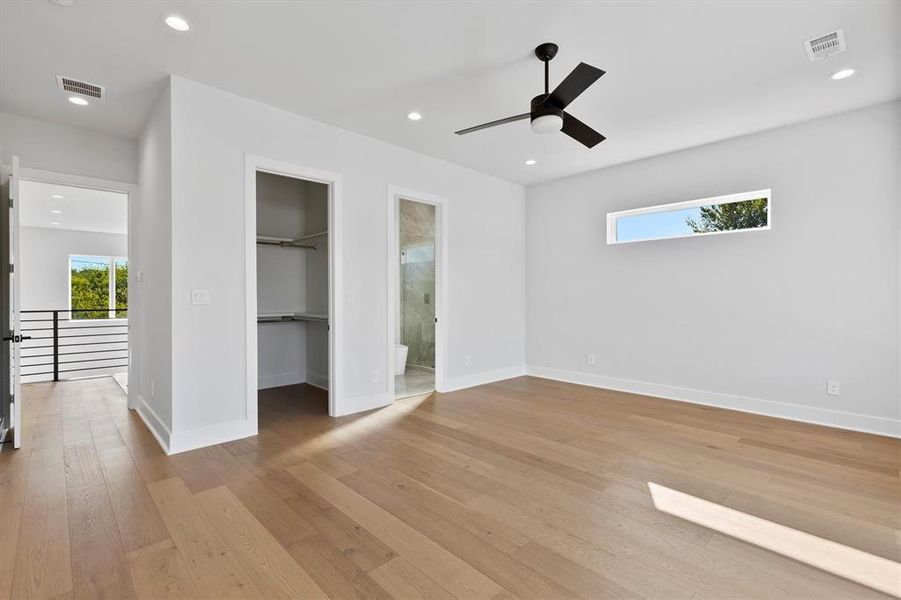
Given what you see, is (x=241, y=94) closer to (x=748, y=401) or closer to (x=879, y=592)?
(x=879, y=592)

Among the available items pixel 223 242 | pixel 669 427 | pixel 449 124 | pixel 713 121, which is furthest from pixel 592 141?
pixel 223 242

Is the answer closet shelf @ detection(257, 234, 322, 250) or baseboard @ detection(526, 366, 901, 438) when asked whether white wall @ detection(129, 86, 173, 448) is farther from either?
baseboard @ detection(526, 366, 901, 438)

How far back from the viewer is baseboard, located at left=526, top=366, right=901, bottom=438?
3664 mm

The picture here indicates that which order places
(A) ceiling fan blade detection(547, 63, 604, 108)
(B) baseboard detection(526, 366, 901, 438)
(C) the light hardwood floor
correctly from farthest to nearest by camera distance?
(B) baseboard detection(526, 366, 901, 438), (A) ceiling fan blade detection(547, 63, 604, 108), (C) the light hardwood floor

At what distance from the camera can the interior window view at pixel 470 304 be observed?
201cm

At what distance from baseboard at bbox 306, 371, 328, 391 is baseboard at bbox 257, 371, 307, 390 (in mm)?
84

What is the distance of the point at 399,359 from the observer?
6270mm

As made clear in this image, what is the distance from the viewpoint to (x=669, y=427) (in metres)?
3.82

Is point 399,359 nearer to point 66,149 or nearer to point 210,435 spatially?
point 210,435

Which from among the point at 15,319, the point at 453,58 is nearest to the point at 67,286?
the point at 15,319

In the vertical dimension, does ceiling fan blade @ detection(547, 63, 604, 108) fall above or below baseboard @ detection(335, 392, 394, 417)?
above

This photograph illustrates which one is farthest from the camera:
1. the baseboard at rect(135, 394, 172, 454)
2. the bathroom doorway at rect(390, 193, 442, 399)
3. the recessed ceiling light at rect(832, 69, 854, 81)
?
the bathroom doorway at rect(390, 193, 442, 399)

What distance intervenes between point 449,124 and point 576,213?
251cm

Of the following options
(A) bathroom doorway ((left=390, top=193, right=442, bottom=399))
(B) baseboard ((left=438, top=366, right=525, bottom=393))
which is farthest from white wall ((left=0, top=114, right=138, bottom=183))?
(B) baseboard ((left=438, top=366, right=525, bottom=393))
